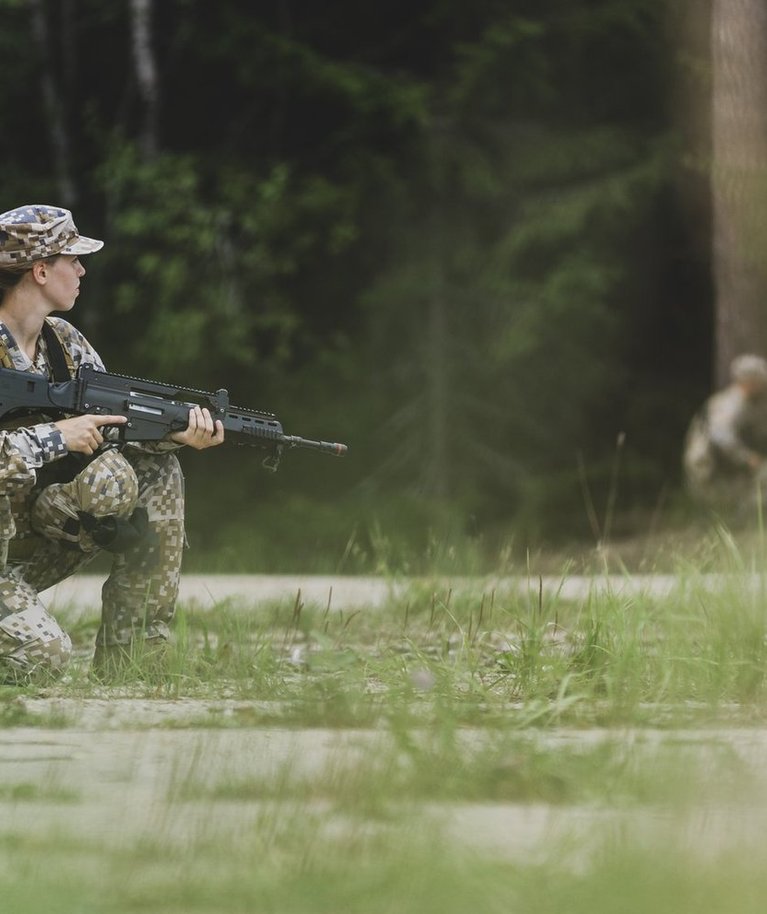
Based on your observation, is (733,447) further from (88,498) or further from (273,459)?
(88,498)

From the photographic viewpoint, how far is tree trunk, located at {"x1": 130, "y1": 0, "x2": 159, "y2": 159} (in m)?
14.6

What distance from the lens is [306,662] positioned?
5250 millimetres

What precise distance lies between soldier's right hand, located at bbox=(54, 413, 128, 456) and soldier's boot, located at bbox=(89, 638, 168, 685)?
2.08 feet

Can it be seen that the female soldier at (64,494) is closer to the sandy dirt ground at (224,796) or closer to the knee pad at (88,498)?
the knee pad at (88,498)

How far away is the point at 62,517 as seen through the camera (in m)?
4.85

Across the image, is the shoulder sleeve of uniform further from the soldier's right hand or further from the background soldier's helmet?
the background soldier's helmet

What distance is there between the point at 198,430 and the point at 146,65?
1062cm

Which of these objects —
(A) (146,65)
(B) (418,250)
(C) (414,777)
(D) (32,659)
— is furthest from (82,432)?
(A) (146,65)

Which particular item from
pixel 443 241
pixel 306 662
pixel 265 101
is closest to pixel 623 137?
pixel 443 241

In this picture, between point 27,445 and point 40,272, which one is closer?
point 27,445

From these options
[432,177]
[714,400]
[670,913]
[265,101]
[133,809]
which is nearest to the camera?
[670,913]

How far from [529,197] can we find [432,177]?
893 millimetres

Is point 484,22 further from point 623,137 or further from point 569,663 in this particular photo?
point 569,663

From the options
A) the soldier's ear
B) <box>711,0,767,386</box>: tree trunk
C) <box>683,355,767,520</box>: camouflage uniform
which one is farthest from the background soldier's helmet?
the soldier's ear
